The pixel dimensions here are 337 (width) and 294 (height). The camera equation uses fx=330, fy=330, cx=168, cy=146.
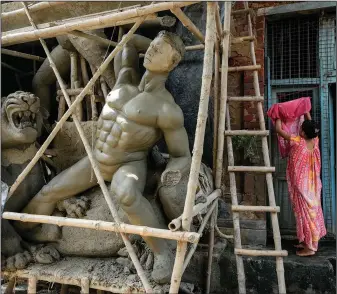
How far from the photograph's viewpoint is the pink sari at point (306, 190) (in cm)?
366

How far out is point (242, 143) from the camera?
3.93 metres

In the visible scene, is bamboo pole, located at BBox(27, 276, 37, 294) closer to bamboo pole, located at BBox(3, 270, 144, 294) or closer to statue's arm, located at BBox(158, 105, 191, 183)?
bamboo pole, located at BBox(3, 270, 144, 294)

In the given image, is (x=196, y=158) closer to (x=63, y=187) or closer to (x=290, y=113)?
(x=63, y=187)

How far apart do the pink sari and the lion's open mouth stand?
9.22 ft

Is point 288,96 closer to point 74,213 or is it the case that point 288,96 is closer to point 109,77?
point 109,77

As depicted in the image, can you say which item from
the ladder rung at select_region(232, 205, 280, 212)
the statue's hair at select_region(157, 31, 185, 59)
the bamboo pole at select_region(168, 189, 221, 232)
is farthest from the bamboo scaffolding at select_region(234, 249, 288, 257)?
the statue's hair at select_region(157, 31, 185, 59)

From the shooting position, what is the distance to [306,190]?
3.71m

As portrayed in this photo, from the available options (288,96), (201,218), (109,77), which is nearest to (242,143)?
(288,96)

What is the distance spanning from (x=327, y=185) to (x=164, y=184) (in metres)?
2.52

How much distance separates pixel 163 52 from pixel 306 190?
233 cm

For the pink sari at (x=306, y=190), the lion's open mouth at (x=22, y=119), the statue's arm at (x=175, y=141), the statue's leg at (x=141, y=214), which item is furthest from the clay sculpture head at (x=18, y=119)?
the pink sari at (x=306, y=190)

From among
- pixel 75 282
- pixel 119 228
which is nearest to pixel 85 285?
pixel 75 282

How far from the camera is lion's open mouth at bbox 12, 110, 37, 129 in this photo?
2923 mm

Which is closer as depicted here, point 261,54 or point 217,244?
point 217,244
